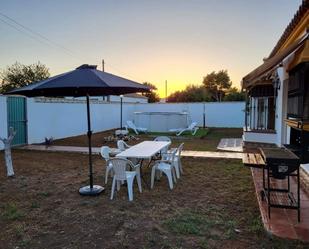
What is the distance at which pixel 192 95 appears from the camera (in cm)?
3931

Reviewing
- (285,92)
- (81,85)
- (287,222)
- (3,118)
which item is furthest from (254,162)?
(3,118)

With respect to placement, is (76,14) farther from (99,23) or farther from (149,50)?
(149,50)

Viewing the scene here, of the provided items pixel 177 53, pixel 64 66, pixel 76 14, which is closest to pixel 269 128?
pixel 177 53

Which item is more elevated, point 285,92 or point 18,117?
point 285,92

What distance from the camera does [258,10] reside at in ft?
34.4

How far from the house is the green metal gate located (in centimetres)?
912

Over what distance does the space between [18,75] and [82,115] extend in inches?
582

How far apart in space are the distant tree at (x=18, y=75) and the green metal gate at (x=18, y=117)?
52.8 feet

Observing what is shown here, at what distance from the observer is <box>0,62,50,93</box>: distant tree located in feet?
86.6

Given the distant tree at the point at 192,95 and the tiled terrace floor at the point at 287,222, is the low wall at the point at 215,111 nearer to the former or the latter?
the distant tree at the point at 192,95

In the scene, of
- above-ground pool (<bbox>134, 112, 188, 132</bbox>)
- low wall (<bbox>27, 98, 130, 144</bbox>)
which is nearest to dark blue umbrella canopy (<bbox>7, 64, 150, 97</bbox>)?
low wall (<bbox>27, 98, 130, 144</bbox>)

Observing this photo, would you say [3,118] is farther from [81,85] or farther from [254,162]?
[254,162]

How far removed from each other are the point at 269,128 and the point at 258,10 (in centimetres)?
460

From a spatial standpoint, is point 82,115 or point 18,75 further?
point 18,75
